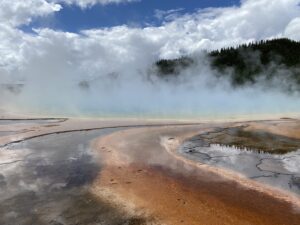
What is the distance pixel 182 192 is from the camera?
23.0 ft

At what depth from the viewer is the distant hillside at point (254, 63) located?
46.0 metres

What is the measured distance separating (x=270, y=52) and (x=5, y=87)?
39.2 metres

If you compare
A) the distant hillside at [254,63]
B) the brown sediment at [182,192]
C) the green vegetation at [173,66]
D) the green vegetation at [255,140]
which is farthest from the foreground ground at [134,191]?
the green vegetation at [173,66]

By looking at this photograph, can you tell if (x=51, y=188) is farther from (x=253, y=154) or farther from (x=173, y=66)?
(x=173, y=66)

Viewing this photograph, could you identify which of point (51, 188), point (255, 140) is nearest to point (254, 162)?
point (255, 140)

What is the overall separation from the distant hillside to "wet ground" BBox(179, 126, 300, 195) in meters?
30.2

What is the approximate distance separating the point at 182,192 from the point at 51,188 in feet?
8.30

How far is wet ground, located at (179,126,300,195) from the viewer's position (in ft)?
26.3

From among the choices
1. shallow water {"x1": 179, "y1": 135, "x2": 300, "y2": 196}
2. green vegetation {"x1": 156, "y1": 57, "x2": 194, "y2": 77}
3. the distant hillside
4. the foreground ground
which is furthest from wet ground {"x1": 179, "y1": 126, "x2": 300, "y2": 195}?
green vegetation {"x1": 156, "y1": 57, "x2": 194, "y2": 77}

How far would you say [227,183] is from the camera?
754cm

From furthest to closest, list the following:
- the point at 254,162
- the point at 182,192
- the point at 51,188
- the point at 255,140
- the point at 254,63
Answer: the point at 254,63
the point at 255,140
the point at 254,162
the point at 51,188
the point at 182,192

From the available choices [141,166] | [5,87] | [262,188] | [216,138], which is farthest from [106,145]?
[5,87]

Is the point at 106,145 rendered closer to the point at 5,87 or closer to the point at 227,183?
the point at 227,183

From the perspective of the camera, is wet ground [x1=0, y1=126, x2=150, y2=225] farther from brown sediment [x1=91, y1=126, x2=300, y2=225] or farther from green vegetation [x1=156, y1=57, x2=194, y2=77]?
green vegetation [x1=156, y1=57, x2=194, y2=77]
